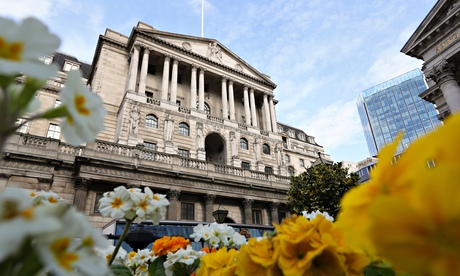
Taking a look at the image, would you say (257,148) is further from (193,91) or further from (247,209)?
(193,91)

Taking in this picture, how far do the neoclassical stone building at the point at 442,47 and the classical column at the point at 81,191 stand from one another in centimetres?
2423

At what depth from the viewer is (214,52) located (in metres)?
32.1

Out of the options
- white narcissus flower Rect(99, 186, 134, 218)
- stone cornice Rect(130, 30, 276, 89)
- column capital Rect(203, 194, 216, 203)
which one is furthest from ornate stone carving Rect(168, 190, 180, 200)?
white narcissus flower Rect(99, 186, 134, 218)

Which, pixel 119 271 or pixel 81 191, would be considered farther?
pixel 81 191

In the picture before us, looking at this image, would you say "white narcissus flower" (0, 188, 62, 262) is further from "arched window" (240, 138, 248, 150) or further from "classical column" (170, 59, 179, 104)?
"arched window" (240, 138, 248, 150)

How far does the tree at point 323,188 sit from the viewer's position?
43.5ft

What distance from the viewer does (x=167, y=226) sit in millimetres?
11188

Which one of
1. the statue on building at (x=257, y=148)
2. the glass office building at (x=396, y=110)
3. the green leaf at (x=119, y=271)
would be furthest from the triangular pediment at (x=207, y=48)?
the glass office building at (x=396, y=110)

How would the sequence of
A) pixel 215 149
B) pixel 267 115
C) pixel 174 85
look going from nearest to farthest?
pixel 174 85
pixel 215 149
pixel 267 115

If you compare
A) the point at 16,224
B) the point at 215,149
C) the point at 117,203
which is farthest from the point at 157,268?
the point at 215,149

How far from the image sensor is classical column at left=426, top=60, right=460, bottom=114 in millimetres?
17438

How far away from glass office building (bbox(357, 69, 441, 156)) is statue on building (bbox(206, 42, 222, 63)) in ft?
297

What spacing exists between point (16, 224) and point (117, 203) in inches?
52.9

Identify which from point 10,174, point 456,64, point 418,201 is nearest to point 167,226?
point 10,174
